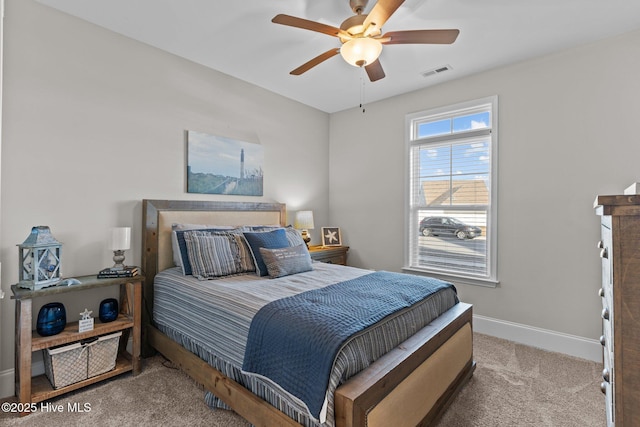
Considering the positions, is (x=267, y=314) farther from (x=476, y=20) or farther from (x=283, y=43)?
(x=476, y=20)

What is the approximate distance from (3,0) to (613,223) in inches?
137

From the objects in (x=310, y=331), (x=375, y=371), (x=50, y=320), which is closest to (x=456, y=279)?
(x=375, y=371)

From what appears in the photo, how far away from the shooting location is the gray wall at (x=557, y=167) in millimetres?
2537

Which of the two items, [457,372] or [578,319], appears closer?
[457,372]

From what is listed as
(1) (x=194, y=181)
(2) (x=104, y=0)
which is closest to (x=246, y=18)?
(2) (x=104, y=0)

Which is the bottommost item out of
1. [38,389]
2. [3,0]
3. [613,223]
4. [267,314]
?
[38,389]

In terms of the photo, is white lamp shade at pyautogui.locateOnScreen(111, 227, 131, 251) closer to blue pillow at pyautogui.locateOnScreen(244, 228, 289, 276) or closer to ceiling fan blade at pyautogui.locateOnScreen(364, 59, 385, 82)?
blue pillow at pyautogui.locateOnScreen(244, 228, 289, 276)

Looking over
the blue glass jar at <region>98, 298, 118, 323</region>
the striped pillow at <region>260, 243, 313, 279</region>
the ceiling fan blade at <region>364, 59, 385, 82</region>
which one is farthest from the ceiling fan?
the blue glass jar at <region>98, 298, 118, 323</region>

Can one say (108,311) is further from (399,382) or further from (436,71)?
(436,71)

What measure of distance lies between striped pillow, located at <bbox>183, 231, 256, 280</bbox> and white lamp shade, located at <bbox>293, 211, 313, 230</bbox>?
1.19 meters

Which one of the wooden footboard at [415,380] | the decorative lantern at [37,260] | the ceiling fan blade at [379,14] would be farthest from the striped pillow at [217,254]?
the ceiling fan blade at [379,14]

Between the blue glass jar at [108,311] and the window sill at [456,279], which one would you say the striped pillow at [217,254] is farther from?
the window sill at [456,279]

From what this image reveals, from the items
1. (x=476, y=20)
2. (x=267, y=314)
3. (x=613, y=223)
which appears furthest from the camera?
(x=476, y=20)

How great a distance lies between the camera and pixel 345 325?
1490 mm
